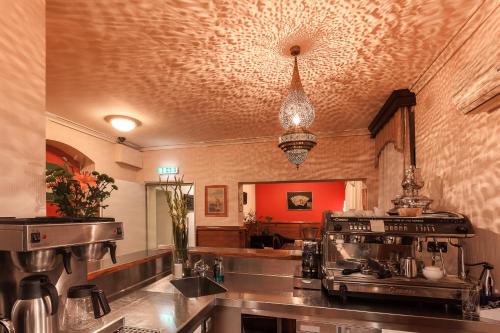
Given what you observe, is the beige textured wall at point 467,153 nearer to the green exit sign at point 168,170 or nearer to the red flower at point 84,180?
the red flower at point 84,180

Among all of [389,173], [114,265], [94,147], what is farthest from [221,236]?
[114,265]

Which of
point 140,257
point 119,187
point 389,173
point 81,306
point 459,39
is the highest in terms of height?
point 459,39

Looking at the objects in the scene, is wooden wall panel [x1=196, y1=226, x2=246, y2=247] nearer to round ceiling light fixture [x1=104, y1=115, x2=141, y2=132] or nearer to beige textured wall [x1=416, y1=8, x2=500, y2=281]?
round ceiling light fixture [x1=104, y1=115, x2=141, y2=132]

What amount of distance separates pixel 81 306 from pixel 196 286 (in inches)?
50.2

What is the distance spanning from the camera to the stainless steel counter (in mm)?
1516

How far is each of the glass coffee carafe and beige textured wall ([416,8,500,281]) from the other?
1.97 m

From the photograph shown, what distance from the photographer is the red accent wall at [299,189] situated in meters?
7.88

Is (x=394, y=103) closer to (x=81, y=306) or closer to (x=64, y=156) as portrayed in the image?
(x=81, y=306)

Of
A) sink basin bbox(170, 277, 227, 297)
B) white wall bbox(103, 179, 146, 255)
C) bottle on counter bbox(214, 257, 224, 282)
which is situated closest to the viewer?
sink basin bbox(170, 277, 227, 297)

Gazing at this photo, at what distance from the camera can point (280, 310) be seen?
1.79 metres

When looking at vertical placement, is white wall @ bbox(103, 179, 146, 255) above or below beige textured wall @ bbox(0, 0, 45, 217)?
below

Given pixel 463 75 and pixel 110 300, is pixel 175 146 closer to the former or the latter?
pixel 110 300

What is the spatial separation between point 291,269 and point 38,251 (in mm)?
1954

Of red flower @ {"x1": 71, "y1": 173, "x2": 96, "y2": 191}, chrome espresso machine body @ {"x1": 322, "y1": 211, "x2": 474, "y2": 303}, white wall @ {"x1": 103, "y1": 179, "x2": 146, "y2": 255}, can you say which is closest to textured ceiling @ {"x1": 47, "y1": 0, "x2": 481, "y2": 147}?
red flower @ {"x1": 71, "y1": 173, "x2": 96, "y2": 191}
